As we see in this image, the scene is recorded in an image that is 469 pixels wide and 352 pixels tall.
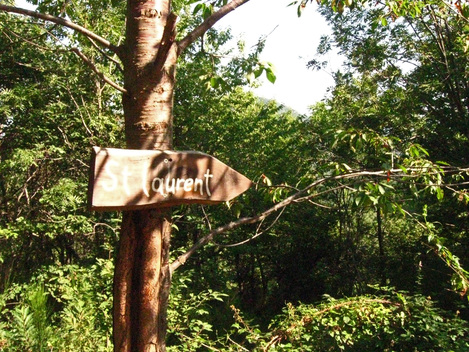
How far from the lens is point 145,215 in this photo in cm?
129

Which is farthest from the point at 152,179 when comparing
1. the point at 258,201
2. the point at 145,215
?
the point at 258,201

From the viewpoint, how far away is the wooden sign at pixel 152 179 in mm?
1178

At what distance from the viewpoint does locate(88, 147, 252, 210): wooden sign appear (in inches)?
46.4

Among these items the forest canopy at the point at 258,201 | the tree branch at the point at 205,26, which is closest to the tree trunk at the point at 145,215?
the tree branch at the point at 205,26

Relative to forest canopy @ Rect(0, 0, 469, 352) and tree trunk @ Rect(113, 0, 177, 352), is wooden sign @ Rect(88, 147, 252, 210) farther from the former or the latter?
forest canopy @ Rect(0, 0, 469, 352)

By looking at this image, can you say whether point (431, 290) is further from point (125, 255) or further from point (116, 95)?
point (125, 255)

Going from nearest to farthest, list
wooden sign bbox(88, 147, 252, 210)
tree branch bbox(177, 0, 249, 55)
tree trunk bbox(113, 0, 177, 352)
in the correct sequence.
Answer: wooden sign bbox(88, 147, 252, 210) < tree trunk bbox(113, 0, 177, 352) < tree branch bbox(177, 0, 249, 55)

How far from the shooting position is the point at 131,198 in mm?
1205

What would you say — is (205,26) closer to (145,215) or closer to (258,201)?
(145,215)

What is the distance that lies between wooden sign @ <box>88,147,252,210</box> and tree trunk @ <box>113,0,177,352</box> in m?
0.08

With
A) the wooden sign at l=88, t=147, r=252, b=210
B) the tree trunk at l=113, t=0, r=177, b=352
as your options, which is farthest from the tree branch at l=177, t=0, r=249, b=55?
the wooden sign at l=88, t=147, r=252, b=210

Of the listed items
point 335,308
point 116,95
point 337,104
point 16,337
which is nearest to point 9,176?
point 116,95

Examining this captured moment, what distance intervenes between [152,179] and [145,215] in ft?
0.41

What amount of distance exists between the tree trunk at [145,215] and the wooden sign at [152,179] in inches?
3.1
